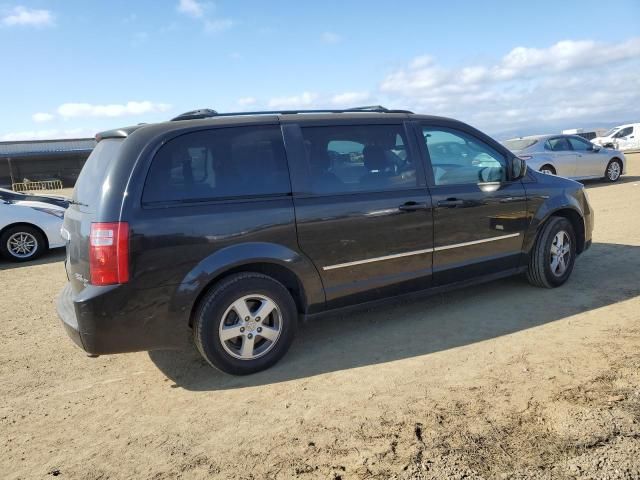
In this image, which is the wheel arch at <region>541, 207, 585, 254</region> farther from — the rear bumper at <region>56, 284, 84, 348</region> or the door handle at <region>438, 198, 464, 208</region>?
the rear bumper at <region>56, 284, 84, 348</region>

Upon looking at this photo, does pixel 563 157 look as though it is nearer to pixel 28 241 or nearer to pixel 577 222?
pixel 577 222

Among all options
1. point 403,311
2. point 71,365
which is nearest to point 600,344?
point 403,311

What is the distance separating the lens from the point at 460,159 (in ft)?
15.6

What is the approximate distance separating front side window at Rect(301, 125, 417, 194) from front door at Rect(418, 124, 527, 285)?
0.26 meters

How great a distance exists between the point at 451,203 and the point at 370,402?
203cm

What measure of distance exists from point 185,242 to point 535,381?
2.51m

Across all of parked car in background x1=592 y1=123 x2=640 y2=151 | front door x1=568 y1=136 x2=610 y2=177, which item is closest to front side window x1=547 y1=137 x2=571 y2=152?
front door x1=568 y1=136 x2=610 y2=177

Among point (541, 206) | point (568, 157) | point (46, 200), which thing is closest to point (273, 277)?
point (541, 206)

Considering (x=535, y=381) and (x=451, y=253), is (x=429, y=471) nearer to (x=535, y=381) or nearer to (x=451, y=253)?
(x=535, y=381)

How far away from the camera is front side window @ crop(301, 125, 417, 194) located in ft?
13.1

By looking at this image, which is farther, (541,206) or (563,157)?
(563,157)

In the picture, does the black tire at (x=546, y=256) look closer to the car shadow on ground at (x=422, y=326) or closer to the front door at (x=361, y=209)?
the car shadow on ground at (x=422, y=326)

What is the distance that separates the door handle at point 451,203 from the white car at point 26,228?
21.3 ft

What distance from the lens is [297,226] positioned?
3.80 m
